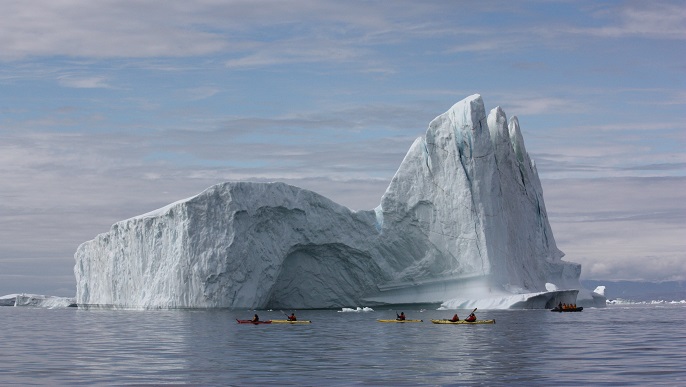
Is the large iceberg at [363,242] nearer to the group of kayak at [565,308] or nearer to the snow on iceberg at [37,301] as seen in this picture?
the group of kayak at [565,308]

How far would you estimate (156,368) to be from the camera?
827 inches

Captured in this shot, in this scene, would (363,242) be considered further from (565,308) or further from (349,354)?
(349,354)

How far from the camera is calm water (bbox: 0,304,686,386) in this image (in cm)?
1881

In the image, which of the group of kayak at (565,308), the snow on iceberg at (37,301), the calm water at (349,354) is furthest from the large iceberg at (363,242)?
the snow on iceberg at (37,301)

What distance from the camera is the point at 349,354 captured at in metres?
24.4

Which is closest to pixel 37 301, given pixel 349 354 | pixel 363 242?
pixel 363 242

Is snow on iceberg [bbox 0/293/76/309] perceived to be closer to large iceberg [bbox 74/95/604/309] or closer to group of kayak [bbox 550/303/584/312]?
large iceberg [bbox 74/95/604/309]

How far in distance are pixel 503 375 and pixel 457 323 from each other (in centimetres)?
1887

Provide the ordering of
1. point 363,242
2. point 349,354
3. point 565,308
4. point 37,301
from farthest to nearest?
point 37,301, point 363,242, point 565,308, point 349,354

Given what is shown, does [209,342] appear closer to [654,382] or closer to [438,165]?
[654,382]

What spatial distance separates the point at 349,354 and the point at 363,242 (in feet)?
98.3

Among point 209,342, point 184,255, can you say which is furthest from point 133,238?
point 209,342

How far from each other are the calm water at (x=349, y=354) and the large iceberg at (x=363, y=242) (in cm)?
1242

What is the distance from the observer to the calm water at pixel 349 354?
18.8 m
